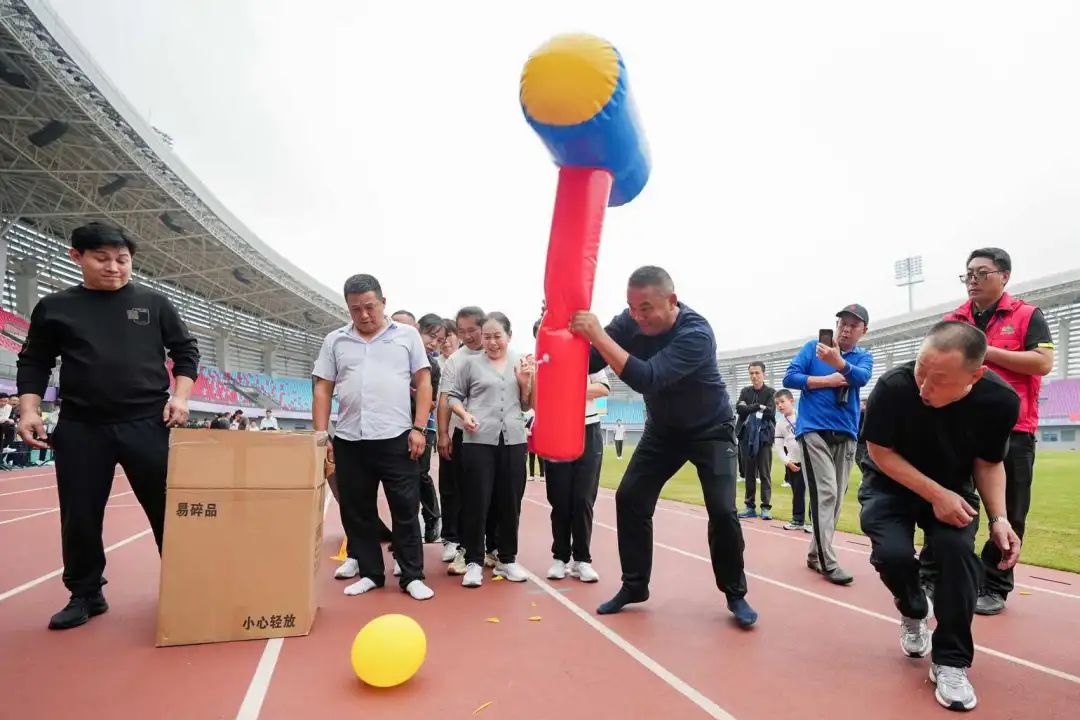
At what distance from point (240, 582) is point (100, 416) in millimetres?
1157

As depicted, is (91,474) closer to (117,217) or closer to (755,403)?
(755,403)

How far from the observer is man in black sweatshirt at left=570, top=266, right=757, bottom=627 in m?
3.03

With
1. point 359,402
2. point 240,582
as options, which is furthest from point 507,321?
point 240,582

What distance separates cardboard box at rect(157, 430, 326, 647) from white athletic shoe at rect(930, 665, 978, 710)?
2.70 meters

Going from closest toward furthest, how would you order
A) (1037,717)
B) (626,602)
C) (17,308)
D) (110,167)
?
(1037,717)
(626,602)
(110,167)
(17,308)

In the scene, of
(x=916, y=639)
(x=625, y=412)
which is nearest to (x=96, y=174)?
(x=916, y=639)

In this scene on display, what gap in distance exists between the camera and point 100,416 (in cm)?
309

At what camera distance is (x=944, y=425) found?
2438 mm

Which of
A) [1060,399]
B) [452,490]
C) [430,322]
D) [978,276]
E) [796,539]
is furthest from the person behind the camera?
[1060,399]

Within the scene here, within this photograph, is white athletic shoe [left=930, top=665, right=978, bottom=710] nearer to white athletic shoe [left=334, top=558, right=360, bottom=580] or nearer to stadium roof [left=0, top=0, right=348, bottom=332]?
white athletic shoe [left=334, top=558, right=360, bottom=580]

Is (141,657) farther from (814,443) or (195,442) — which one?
(814,443)

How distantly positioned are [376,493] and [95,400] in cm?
154

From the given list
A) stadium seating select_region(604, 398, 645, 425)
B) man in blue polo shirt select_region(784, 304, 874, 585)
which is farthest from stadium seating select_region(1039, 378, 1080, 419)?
man in blue polo shirt select_region(784, 304, 874, 585)

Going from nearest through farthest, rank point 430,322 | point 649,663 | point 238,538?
point 649,663 < point 238,538 < point 430,322
